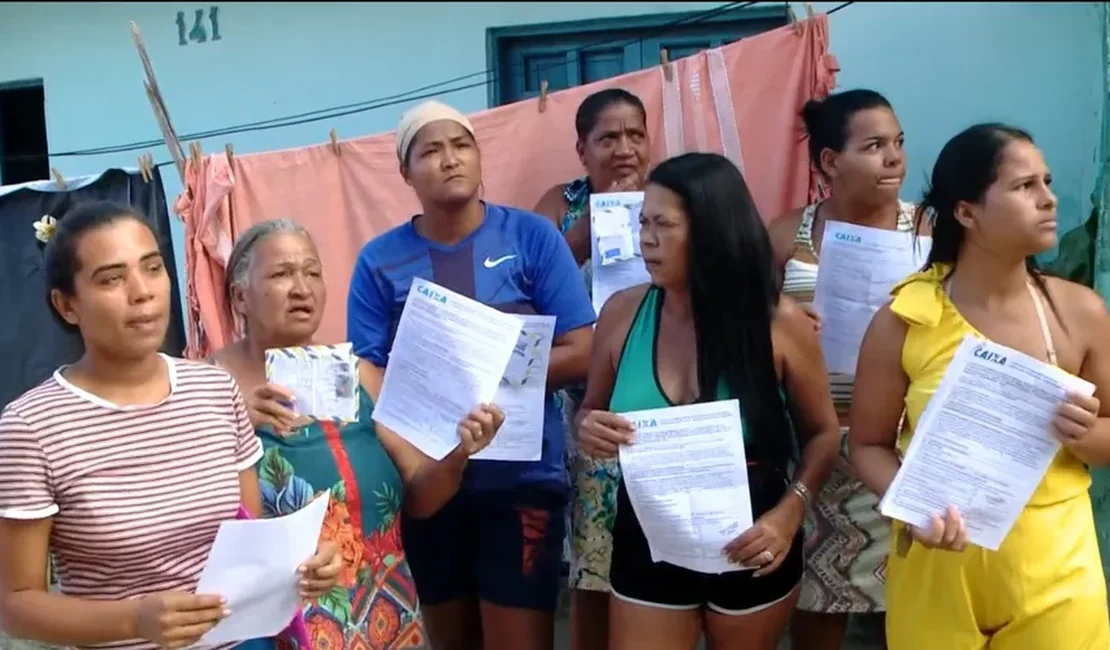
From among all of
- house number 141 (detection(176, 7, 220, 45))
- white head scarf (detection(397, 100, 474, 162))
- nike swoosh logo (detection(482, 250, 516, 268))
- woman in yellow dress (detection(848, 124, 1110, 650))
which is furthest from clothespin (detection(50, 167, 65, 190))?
woman in yellow dress (detection(848, 124, 1110, 650))

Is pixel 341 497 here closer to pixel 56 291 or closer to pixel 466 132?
pixel 56 291

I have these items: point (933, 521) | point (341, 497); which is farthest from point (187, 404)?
point (933, 521)

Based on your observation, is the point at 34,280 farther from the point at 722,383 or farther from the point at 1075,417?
the point at 1075,417

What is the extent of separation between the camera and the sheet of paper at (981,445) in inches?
75.4

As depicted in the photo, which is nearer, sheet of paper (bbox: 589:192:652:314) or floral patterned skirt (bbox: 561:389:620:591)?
floral patterned skirt (bbox: 561:389:620:591)

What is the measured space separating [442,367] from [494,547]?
64 centimetres

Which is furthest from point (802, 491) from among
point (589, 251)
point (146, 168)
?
point (146, 168)

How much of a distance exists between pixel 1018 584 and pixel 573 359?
1222 mm

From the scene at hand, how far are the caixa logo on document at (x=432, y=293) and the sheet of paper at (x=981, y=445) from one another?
3.42ft

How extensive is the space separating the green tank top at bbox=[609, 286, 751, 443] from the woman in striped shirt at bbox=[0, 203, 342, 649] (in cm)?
76

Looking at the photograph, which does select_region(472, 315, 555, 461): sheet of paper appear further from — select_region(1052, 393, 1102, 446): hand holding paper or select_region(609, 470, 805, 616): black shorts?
select_region(1052, 393, 1102, 446): hand holding paper

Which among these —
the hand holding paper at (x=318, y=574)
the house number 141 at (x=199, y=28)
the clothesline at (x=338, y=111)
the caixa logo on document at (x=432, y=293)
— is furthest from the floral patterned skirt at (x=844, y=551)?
the house number 141 at (x=199, y=28)

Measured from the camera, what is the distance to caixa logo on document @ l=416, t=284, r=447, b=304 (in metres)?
2.37

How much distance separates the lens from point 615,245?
337 centimetres
